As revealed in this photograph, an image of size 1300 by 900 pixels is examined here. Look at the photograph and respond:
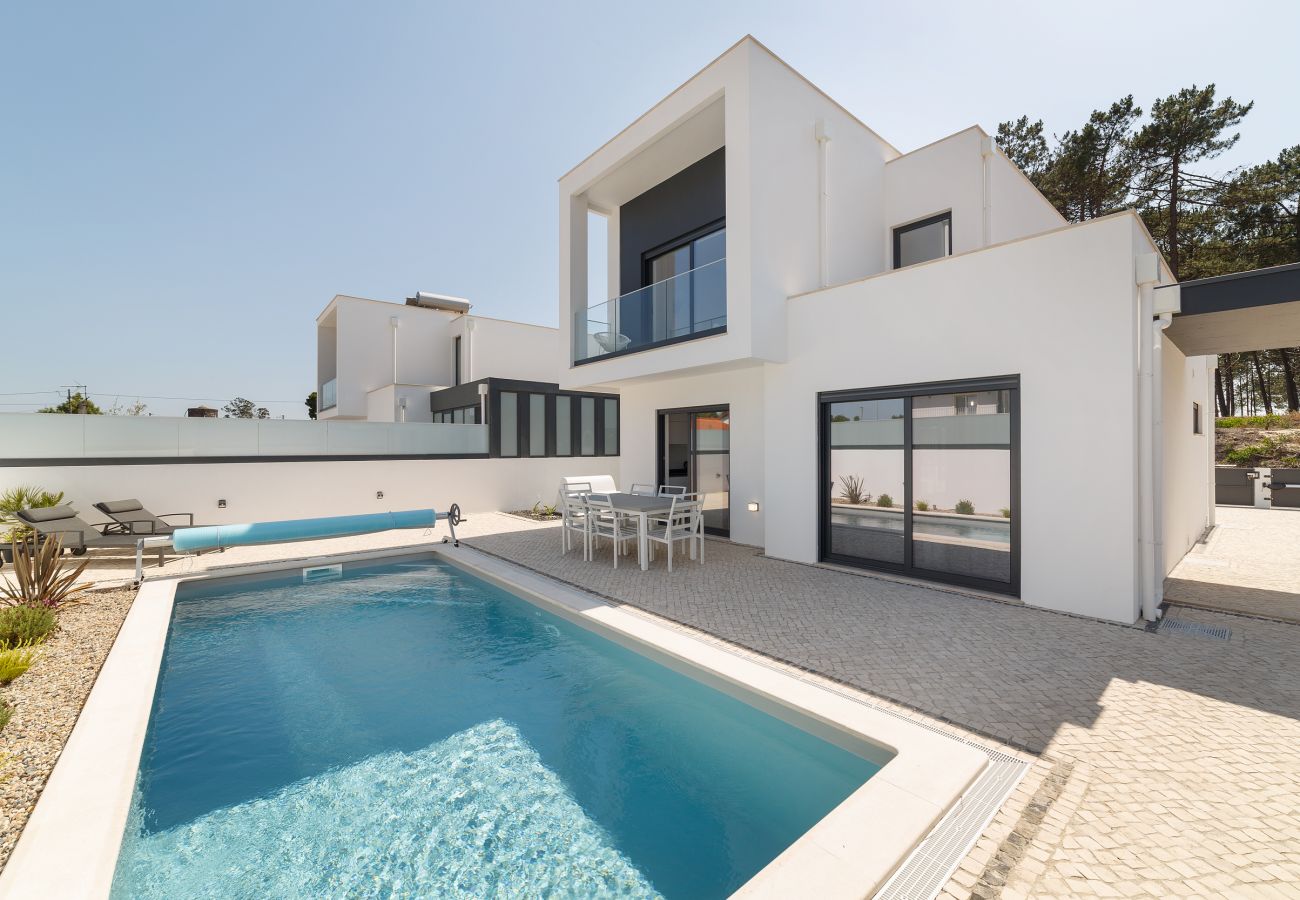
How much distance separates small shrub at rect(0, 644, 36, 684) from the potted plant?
5.53 metres

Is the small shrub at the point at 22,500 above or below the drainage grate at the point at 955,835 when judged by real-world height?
above

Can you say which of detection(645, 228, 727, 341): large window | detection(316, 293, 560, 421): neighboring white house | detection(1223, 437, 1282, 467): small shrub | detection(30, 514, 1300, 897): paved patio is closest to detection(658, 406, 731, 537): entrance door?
detection(645, 228, 727, 341): large window

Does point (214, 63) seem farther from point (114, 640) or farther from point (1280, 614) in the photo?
point (1280, 614)

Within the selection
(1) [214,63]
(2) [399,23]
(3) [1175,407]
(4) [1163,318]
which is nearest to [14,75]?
(1) [214,63]

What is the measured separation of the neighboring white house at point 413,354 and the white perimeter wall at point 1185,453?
1626cm

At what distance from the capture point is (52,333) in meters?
28.4

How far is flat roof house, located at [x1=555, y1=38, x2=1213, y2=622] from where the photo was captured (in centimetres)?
544

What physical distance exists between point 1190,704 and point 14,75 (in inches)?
881

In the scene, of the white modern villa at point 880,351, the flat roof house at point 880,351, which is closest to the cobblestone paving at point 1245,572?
the flat roof house at point 880,351

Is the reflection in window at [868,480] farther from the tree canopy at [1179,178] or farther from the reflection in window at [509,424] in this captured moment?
the tree canopy at [1179,178]

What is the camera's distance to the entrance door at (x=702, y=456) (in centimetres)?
1020

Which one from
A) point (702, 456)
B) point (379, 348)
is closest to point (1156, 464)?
point (702, 456)

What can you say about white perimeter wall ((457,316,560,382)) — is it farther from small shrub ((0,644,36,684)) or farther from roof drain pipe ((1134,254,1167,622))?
roof drain pipe ((1134,254,1167,622))

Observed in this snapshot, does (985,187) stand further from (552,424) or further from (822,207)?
(552,424)
